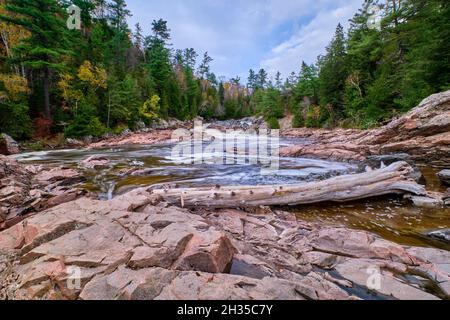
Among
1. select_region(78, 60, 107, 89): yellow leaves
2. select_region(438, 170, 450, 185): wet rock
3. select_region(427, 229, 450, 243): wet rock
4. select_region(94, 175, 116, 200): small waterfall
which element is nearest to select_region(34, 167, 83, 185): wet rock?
select_region(94, 175, 116, 200): small waterfall

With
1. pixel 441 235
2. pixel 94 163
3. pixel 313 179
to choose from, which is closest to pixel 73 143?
pixel 94 163

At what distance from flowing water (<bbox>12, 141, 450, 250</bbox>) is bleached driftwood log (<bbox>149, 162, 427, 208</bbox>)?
24cm

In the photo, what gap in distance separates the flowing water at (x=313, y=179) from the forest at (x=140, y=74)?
39.6ft

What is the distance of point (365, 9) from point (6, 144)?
38.7 metres

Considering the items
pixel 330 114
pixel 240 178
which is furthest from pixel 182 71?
pixel 240 178

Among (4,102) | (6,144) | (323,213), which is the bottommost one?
(323,213)

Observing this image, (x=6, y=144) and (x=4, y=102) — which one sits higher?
(x=4, y=102)

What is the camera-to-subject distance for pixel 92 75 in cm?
2269

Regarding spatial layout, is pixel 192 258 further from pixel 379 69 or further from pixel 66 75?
pixel 379 69

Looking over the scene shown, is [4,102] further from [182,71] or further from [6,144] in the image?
[182,71]

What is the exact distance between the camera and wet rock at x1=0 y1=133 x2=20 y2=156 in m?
13.7

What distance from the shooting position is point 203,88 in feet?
210

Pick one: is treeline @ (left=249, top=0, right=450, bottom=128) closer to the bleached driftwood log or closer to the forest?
the forest
